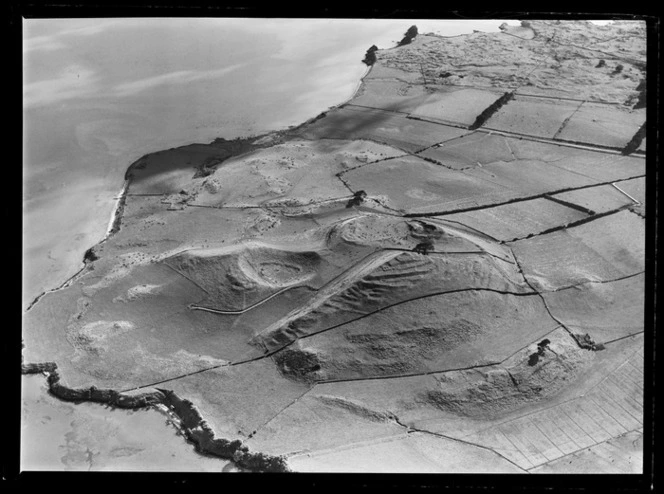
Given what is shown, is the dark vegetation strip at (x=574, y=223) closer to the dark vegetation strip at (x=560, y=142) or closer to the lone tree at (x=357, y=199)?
the dark vegetation strip at (x=560, y=142)

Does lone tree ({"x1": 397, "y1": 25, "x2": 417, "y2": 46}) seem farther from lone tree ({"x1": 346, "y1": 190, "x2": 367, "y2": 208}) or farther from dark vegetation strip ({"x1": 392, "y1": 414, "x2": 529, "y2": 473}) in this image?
dark vegetation strip ({"x1": 392, "y1": 414, "x2": 529, "y2": 473})

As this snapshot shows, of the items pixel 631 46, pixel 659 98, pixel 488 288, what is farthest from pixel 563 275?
pixel 631 46

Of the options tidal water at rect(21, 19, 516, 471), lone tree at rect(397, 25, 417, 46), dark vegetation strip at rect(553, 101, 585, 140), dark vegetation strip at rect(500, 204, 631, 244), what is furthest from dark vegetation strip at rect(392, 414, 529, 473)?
lone tree at rect(397, 25, 417, 46)

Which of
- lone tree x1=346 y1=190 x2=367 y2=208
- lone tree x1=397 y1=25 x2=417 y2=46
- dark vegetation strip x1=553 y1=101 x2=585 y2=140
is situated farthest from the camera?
lone tree x1=397 y1=25 x2=417 y2=46

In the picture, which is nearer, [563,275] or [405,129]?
[563,275]

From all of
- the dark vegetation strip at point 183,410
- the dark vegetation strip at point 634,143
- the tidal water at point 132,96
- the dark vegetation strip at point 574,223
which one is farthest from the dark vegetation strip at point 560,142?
the dark vegetation strip at point 183,410

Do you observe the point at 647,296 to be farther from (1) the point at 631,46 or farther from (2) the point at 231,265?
(1) the point at 631,46
